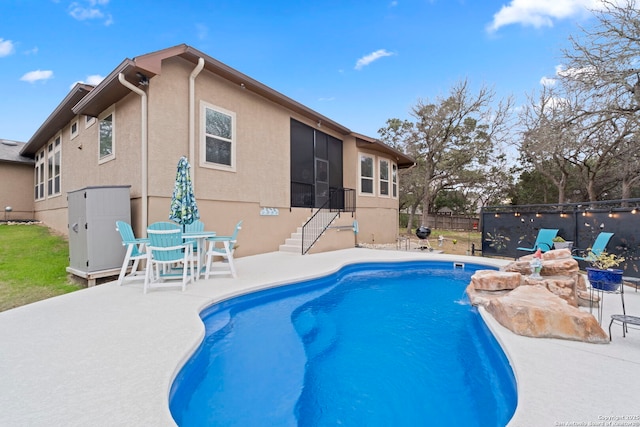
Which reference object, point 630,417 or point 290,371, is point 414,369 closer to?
point 290,371

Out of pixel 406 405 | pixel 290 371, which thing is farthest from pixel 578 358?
pixel 290 371

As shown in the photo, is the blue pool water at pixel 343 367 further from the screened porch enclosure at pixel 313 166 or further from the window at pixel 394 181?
the window at pixel 394 181

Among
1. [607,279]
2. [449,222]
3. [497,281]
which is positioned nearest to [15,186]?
[497,281]

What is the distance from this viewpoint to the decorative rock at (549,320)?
10.1 feet

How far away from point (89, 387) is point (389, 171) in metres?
13.4

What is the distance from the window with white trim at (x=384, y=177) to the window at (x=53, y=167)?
12694 millimetres

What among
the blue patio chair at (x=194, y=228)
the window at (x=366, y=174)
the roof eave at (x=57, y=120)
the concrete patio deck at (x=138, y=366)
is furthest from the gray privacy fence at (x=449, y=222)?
the roof eave at (x=57, y=120)

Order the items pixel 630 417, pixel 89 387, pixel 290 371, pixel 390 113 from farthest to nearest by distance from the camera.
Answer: pixel 390 113 → pixel 290 371 → pixel 89 387 → pixel 630 417

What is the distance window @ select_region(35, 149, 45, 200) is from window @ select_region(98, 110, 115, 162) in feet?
26.1

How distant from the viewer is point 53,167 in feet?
37.0

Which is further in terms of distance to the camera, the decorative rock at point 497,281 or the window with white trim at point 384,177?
the window with white trim at point 384,177

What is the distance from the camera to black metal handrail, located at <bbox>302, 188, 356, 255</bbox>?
930 centimetres

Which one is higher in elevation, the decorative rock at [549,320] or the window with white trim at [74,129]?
the window with white trim at [74,129]

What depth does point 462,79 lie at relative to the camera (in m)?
17.0
